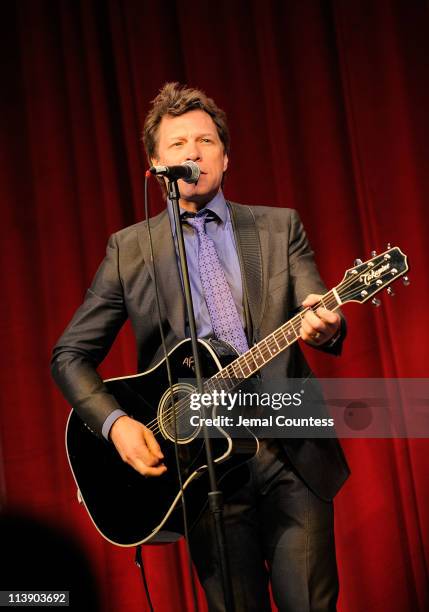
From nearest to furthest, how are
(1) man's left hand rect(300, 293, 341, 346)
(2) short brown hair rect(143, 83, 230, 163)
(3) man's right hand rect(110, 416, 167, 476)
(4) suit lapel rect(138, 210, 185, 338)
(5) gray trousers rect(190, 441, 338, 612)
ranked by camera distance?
(1) man's left hand rect(300, 293, 341, 346)
(5) gray trousers rect(190, 441, 338, 612)
(3) man's right hand rect(110, 416, 167, 476)
(4) suit lapel rect(138, 210, 185, 338)
(2) short brown hair rect(143, 83, 230, 163)

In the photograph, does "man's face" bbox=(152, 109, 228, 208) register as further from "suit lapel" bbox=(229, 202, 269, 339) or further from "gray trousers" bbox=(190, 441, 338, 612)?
"gray trousers" bbox=(190, 441, 338, 612)

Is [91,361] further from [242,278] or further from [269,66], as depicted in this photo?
[269,66]

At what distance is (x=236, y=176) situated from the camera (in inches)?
137

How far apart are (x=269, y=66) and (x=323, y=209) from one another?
695 millimetres

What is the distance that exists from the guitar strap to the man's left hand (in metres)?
0.25

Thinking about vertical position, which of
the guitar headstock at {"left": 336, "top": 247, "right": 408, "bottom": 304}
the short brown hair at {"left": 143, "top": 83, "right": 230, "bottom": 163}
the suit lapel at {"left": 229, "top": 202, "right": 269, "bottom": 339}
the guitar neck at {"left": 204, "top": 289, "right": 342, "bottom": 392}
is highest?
the short brown hair at {"left": 143, "top": 83, "right": 230, "bottom": 163}

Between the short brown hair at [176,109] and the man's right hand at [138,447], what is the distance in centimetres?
88

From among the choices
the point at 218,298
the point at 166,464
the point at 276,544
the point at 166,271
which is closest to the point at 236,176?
the point at 166,271

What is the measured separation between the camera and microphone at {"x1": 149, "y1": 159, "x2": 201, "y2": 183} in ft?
6.16

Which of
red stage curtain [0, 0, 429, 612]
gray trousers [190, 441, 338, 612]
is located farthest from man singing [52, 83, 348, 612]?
red stage curtain [0, 0, 429, 612]

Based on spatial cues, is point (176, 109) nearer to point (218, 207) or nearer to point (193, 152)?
point (193, 152)

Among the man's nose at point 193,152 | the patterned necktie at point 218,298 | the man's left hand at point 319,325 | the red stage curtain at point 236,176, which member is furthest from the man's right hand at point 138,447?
the red stage curtain at point 236,176

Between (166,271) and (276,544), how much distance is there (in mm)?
849

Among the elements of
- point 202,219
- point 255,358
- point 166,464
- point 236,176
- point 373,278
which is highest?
point 236,176
